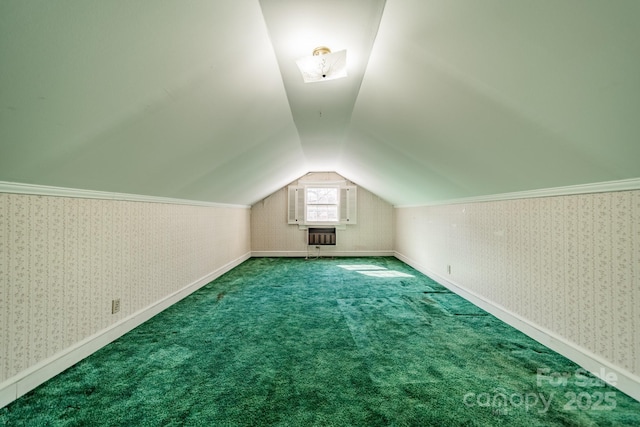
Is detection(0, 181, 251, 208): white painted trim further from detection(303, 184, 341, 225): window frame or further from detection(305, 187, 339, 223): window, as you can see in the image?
detection(305, 187, 339, 223): window

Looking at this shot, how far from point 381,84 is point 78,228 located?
2.55m

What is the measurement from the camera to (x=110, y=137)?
5.16 feet

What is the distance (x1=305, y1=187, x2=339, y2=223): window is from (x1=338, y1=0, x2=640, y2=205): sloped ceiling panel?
4219 millimetres

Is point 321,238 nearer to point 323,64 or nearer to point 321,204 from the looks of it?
point 321,204

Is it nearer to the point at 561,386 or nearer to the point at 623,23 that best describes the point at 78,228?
the point at 623,23

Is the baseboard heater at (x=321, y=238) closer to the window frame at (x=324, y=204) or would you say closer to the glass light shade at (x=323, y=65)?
the window frame at (x=324, y=204)

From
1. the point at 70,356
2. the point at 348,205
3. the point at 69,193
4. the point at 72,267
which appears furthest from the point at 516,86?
the point at 348,205

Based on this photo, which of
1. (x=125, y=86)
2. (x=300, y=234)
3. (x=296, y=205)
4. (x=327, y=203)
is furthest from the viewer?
(x=327, y=203)

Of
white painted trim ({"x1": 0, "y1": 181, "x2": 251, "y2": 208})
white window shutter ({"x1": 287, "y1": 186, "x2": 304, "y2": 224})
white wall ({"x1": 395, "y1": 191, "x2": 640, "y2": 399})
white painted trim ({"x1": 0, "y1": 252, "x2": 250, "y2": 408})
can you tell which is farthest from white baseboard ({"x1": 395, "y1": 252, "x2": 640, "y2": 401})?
white window shutter ({"x1": 287, "y1": 186, "x2": 304, "y2": 224})

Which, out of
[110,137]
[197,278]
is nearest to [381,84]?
[110,137]

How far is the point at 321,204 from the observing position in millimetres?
6742

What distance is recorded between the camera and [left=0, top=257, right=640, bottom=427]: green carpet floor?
1386 millimetres

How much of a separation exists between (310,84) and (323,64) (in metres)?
0.47

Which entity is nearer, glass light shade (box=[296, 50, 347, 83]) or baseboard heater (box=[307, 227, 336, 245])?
glass light shade (box=[296, 50, 347, 83])
